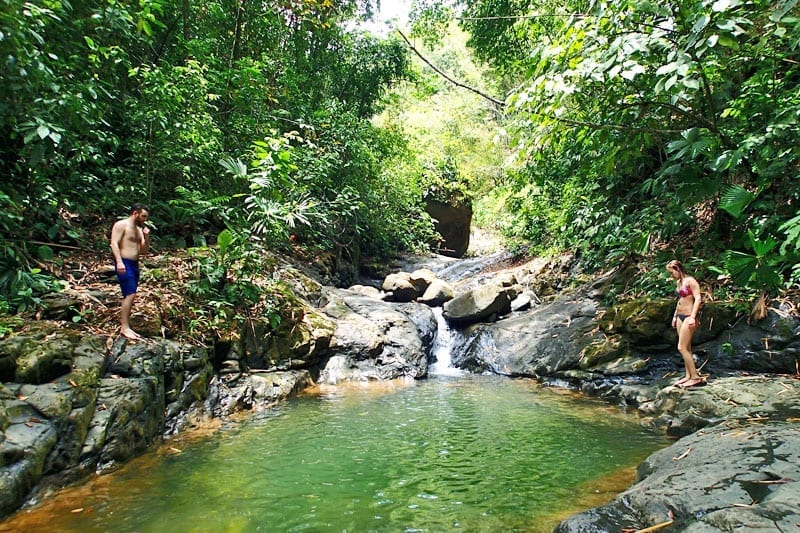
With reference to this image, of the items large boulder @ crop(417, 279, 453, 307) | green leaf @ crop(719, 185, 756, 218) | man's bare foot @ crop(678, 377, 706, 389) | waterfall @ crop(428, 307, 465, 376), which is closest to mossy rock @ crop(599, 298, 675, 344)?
man's bare foot @ crop(678, 377, 706, 389)

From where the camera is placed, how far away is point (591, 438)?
5.23 metres

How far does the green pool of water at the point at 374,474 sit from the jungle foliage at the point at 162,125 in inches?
103

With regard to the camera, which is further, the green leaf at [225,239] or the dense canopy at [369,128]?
the green leaf at [225,239]

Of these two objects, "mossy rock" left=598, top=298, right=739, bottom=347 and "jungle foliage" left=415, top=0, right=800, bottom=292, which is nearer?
"jungle foliage" left=415, top=0, right=800, bottom=292

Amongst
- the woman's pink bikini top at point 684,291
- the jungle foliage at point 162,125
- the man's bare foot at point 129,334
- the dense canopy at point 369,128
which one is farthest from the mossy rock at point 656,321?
the man's bare foot at point 129,334

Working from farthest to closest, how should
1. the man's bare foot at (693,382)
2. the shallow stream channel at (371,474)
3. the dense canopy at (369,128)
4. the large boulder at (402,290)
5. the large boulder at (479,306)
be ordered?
the large boulder at (402,290), the large boulder at (479,306), the man's bare foot at (693,382), the shallow stream channel at (371,474), the dense canopy at (369,128)

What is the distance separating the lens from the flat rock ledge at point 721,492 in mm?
2387

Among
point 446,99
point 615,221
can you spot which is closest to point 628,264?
point 615,221

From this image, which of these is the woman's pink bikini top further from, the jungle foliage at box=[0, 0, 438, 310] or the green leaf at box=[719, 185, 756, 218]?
the jungle foliage at box=[0, 0, 438, 310]

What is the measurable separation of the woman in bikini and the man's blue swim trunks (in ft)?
23.9

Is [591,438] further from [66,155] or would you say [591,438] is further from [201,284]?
[66,155]

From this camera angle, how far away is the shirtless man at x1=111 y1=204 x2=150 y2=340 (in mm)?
5215

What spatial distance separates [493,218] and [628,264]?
1109 cm

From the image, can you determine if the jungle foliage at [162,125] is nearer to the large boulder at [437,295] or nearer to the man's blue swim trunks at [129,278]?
the man's blue swim trunks at [129,278]
